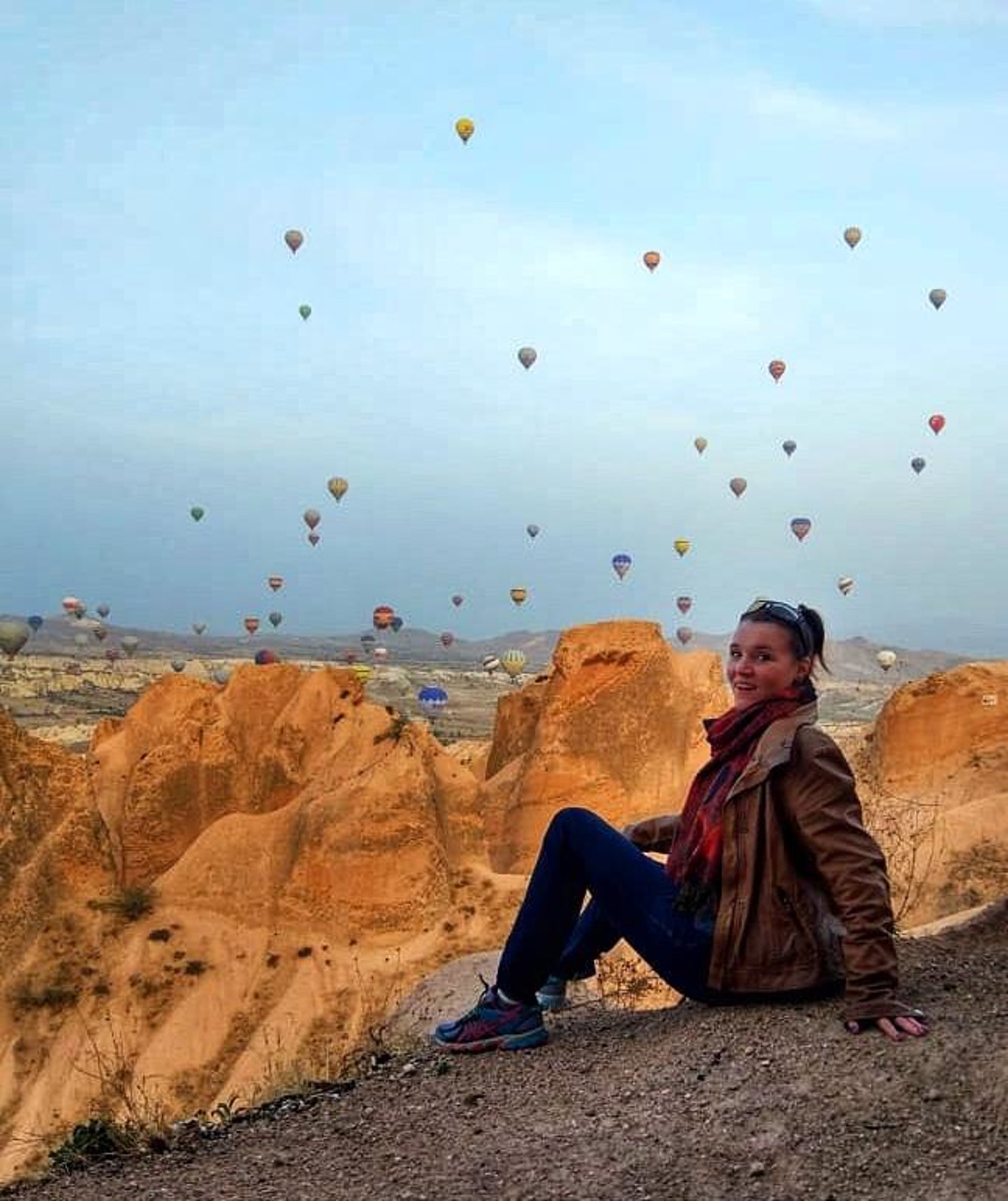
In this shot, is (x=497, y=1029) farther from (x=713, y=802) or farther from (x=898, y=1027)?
(x=898, y=1027)

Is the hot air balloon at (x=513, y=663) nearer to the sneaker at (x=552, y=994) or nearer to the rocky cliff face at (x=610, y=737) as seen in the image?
the rocky cliff face at (x=610, y=737)

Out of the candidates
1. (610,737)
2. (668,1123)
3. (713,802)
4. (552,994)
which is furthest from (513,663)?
(668,1123)

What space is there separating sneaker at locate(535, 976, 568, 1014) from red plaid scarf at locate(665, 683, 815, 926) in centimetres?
83

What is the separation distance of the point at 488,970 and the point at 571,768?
8.97 metres

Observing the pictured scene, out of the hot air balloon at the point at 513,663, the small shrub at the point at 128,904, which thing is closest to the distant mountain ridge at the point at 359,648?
the hot air balloon at the point at 513,663

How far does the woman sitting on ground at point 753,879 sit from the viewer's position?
159 inches

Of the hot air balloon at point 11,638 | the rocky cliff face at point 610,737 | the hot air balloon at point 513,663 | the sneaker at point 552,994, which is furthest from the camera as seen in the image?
the hot air balloon at point 513,663

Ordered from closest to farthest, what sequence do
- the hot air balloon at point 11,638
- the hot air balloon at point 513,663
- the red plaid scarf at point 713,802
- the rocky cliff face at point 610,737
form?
the red plaid scarf at point 713,802, the rocky cliff face at point 610,737, the hot air balloon at point 11,638, the hot air balloon at point 513,663

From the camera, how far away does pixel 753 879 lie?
4184 mm

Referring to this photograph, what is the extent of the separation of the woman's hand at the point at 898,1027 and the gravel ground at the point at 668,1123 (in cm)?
3

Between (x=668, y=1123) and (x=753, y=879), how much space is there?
824mm

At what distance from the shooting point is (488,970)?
14.6 meters

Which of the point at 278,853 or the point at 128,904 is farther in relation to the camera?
the point at 278,853

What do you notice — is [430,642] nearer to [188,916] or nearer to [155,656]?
[155,656]
